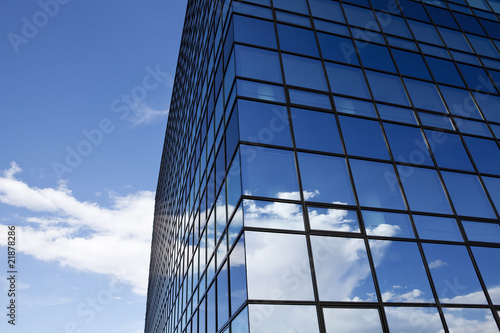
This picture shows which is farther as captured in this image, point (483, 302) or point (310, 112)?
point (310, 112)

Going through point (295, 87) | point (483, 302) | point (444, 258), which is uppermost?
point (295, 87)

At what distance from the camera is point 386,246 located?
8.95 meters

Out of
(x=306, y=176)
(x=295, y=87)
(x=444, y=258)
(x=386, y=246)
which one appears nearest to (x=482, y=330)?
(x=444, y=258)

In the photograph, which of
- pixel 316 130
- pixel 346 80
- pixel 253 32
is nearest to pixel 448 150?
pixel 346 80

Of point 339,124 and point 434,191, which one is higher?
point 339,124

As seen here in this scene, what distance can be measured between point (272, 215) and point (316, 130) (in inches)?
130

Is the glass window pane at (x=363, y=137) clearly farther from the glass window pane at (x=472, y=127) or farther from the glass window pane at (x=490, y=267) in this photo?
the glass window pane at (x=490, y=267)

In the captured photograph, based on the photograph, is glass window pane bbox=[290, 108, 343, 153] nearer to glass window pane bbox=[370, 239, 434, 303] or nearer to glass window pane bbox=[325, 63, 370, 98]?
glass window pane bbox=[325, 63, 370, 98]

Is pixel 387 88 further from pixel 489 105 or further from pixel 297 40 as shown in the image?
pixel 489 105

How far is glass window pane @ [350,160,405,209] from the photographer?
→ 31.7 ft

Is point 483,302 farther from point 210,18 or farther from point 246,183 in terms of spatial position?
point 210,18

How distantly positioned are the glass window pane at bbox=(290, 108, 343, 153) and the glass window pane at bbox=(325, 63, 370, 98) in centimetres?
145

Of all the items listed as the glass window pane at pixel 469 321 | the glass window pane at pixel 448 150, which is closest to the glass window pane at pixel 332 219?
the glass window pane at pixel 469 321

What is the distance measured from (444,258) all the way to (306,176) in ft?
13.7
